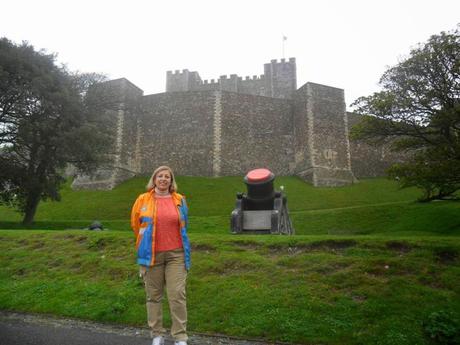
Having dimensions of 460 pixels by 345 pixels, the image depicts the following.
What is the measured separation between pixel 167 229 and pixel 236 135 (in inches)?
1027

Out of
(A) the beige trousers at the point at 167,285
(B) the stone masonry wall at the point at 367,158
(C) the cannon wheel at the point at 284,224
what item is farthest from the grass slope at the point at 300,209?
(A) the beige trousers at the point at 167,285

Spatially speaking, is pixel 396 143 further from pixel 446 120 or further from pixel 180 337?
pixel 180 337

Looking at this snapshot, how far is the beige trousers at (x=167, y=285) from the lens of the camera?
3543 mm

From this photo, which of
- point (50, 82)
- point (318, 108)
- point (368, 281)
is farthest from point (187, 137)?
point (368, 281)

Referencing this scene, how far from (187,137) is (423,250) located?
79.9 ft

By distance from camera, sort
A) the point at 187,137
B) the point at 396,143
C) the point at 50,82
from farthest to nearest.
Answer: the point at 187,137, the point at 50,82, the point at 396,143

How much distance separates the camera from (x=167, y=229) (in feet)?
12.1

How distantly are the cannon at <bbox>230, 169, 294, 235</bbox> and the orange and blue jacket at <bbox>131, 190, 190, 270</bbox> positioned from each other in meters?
5.37

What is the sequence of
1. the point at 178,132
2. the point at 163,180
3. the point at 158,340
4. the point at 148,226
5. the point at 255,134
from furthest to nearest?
the point at 255,134 → the point at 178,132 → the point at 163,180 → the point at 148,226 → the point at 158,340

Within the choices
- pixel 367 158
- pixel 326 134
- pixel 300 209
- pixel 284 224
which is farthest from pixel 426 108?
pixel 367 158

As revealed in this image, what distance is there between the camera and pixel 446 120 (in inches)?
373

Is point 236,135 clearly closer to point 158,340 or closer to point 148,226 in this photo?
point 148,226

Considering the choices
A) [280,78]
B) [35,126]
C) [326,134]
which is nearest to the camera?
[35,126]

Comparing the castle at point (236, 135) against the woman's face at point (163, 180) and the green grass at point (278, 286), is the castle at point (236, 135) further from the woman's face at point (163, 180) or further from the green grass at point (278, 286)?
the woman's face at point (163, 180)
